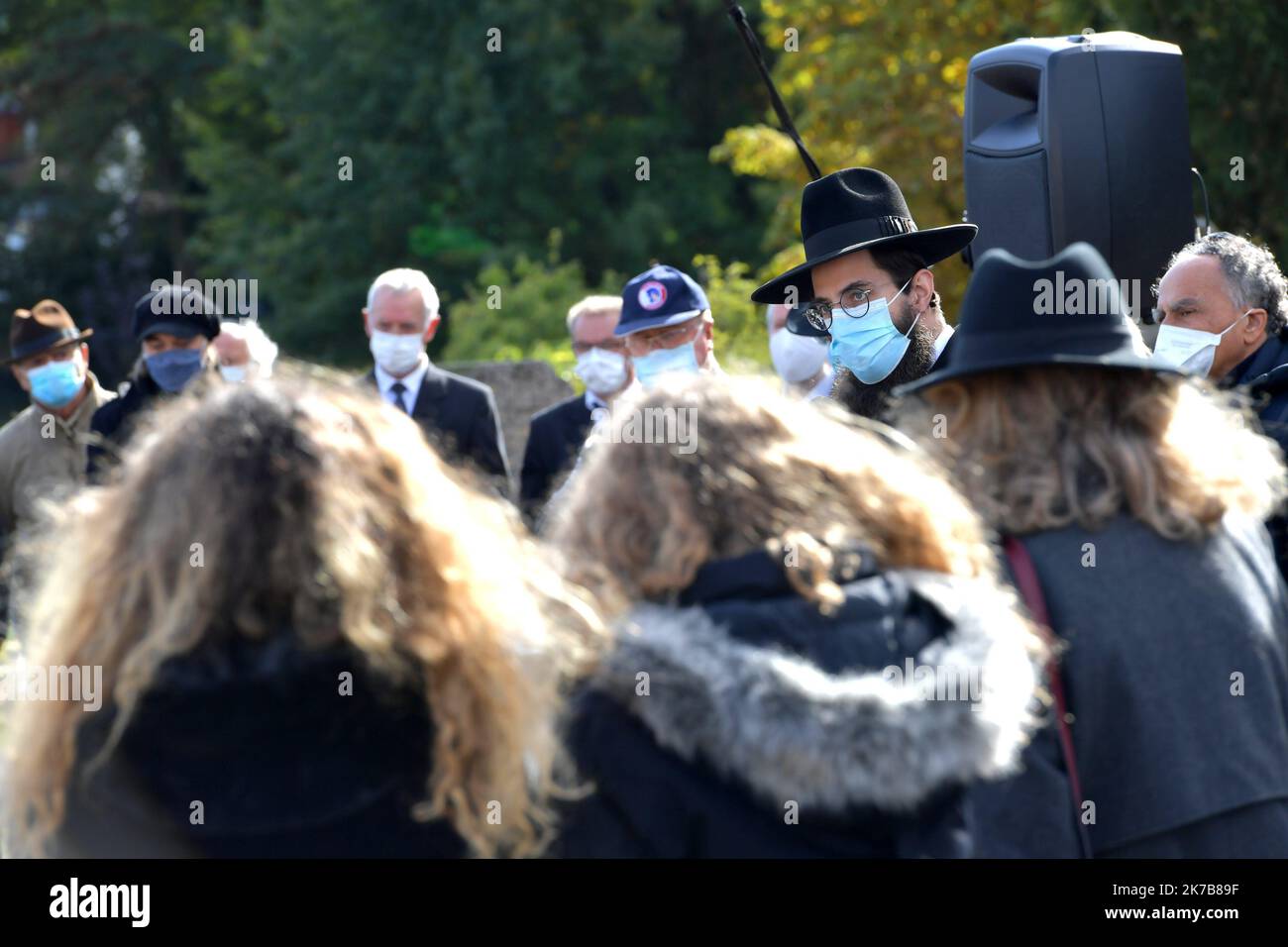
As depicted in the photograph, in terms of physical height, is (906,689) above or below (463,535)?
below

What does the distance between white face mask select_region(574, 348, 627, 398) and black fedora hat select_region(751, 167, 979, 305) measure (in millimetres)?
2058

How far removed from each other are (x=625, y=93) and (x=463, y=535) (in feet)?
96.0

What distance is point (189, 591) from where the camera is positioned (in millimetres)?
2168

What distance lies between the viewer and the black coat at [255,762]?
7.08 feet

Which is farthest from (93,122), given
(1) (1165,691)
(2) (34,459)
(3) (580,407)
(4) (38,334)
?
(1) (1165,691)

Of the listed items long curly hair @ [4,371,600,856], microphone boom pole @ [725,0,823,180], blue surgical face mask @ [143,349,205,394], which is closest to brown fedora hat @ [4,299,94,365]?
blue surgical face mask @ [143,349,205,394]

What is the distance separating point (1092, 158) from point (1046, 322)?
299cm

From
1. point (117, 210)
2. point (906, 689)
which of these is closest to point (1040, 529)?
point (906, 689)

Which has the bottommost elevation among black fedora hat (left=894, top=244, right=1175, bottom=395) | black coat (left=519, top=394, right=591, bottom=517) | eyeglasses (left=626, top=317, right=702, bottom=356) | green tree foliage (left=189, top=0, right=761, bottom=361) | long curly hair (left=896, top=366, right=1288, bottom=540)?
long curly hair (left=896, top=366, right=1288, bottom=540)

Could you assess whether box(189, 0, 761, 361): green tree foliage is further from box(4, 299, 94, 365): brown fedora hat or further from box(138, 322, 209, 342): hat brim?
box(138, 322, 209, 342): hat brim

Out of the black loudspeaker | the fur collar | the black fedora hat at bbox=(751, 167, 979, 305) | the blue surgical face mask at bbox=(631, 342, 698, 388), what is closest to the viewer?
the fur collar

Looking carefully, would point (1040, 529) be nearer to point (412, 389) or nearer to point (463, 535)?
point (463, 535)

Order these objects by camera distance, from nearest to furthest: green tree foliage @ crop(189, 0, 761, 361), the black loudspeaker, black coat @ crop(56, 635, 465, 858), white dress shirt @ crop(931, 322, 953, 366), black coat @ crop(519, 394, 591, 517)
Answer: black coat @ crop(56, 635, 465, 858), white dress shirt @ crop(931, 322, 953, 366), the black loudspeaker, black coat @ crop(519, 394, 591, 517), green tree foliage @ crop(189, 0, 761, 361)

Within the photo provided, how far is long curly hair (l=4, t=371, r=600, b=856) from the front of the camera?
7.13 feet
